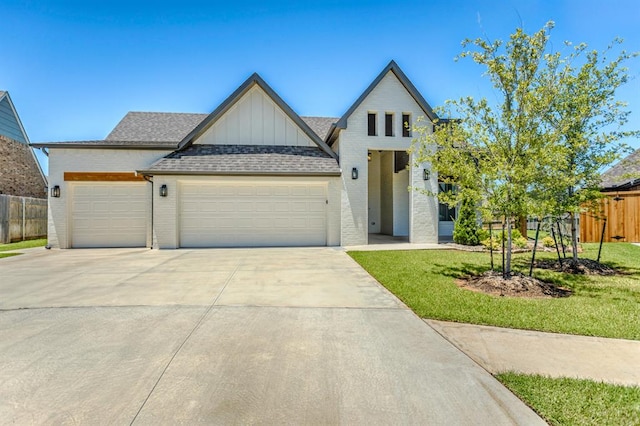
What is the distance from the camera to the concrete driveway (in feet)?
7.88

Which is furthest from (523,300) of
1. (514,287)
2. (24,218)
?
(24,218)

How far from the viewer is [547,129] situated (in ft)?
21.2

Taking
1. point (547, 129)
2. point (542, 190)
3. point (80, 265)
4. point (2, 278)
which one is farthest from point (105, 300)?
point (547, 129)

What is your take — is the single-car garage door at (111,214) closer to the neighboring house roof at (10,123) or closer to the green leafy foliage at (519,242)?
the neighboring house roof at (10,123)

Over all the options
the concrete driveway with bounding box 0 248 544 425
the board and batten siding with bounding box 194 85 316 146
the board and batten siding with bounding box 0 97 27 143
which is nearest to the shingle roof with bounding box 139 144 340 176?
the board and batten siding with bounding box 194 85 316 146

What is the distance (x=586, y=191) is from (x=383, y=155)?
39.2ft

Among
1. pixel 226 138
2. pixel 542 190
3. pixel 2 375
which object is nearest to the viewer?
pixel 2 375

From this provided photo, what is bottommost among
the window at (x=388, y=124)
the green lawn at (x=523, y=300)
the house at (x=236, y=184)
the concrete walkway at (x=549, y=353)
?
the concrete walkway at (x=549, y=353)

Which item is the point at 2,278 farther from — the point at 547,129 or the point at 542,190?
the point at 547,129

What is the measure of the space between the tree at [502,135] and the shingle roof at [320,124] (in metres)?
10.2

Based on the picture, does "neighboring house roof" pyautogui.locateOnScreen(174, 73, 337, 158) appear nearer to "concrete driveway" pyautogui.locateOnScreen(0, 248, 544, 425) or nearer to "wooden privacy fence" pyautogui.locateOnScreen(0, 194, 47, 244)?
"concrete driveway" pyautogui.locateOnScreen(0, 248, 544, 425)

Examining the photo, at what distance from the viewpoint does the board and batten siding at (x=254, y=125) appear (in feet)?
43.9

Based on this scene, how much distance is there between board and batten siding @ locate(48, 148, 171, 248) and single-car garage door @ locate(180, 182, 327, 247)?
8.92 ft

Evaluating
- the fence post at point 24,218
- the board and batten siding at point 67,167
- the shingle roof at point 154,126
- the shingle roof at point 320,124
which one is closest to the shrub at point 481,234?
the shingle roof at point 320,124
